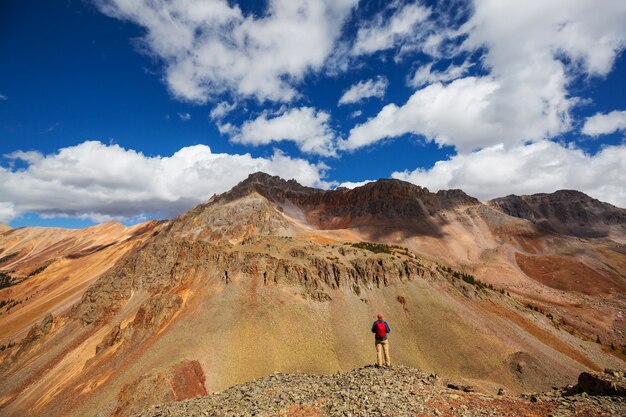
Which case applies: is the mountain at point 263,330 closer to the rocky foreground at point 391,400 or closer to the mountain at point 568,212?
the rocky foreground at point 391,400

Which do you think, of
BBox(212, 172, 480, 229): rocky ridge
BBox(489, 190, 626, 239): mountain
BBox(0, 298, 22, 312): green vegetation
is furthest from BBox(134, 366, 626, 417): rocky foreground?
BBox(489, 190, 626, 239): mountain

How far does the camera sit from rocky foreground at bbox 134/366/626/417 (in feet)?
50.3

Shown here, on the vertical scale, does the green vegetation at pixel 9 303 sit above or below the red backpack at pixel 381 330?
below

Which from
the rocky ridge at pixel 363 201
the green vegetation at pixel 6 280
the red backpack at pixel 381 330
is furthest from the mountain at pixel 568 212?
the green vegetation at pixel 6 280

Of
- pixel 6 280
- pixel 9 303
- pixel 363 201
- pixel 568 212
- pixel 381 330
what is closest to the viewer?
pixel 381 330

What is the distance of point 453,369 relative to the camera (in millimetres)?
38719

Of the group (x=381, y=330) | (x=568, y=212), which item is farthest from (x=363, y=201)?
(x=381, y=330)

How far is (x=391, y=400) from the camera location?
16.2 m

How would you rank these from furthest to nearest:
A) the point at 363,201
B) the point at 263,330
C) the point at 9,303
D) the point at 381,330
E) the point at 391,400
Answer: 1. the point at 363,201
2. the point at 9,303
3. the point at 263,330
4. the point at 381,330
5. the point at 391,400

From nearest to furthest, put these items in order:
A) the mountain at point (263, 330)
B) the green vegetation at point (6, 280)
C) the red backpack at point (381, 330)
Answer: the red backpack at point (381, 330) → the mountain at point (263, 330) → the green vegetation at point (6, 280)

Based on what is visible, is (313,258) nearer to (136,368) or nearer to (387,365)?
(136,368)

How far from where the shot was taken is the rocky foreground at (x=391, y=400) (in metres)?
15.3

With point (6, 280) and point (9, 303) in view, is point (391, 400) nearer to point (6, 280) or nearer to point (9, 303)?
point (9, 303)

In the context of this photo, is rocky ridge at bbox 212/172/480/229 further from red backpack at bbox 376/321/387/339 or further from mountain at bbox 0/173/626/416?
red backpack at bbox 376/321/387/339
